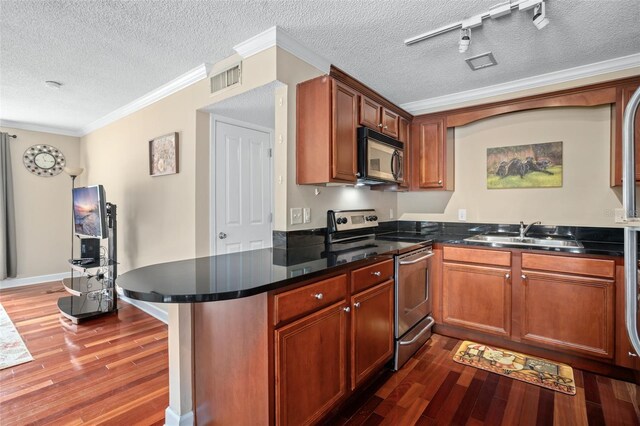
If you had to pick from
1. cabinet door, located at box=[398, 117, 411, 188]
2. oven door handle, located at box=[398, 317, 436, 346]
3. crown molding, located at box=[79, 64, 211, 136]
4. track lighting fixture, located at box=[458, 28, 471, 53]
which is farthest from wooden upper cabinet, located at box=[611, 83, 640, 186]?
crown molding, located at box=[79, 64, 211, 136]

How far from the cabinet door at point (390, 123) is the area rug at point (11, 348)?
11.6 feet

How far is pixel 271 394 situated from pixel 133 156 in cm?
340

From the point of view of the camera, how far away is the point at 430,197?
365 cm

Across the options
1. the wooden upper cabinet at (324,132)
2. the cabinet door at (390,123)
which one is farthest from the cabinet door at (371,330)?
the cabinet door at (390,123)

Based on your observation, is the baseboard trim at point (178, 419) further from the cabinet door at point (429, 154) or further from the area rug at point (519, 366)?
the cabinet door at point (429, 154)

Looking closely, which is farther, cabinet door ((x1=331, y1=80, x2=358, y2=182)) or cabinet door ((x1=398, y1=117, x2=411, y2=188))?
cabinet door ((x1=398, y1=117, x2=411, y2=188))

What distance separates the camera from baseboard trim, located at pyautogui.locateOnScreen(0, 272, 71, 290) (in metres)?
4.56

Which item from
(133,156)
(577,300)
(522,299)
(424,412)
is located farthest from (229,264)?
(133,156)

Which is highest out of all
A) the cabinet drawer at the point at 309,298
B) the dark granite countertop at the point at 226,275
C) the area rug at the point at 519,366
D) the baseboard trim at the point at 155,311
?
the dark granite countertop at the point at 226,275

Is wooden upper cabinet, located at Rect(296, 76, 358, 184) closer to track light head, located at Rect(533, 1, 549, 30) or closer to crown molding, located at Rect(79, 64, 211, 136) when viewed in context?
crown molding, located at Rect(79, 64, 211, 136)

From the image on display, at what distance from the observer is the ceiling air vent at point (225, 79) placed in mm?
2408

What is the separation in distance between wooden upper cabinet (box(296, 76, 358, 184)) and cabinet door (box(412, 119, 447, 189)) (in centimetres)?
131

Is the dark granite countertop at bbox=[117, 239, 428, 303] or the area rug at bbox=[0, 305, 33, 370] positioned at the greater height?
the dark granite countertop at bbox=[117, 239, 428, 303]

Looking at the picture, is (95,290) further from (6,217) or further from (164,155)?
(6,217)
